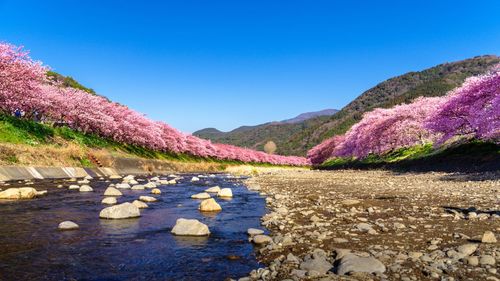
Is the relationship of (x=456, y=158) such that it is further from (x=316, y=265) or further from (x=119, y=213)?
(x=316, y=265)

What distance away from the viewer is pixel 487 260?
18.3 ft

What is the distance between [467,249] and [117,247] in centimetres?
655

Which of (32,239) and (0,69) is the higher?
(0,69)

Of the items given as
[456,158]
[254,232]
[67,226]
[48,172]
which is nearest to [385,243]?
[254,232]

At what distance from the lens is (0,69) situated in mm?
32531

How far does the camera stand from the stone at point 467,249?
6065mm

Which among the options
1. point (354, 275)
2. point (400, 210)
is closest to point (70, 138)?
point (400, 210)

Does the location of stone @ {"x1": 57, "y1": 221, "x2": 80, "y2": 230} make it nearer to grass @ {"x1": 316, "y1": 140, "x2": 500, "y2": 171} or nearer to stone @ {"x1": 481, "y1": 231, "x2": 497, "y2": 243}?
stone @ {"x1": 481, "y1": 231, "x2": 497, "y2": 243}

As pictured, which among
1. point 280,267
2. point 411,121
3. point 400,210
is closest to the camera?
point 280,267

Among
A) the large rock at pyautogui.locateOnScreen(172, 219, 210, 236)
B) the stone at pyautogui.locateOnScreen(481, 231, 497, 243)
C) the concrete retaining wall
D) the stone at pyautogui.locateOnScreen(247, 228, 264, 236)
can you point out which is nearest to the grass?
the stone at pyautogui.locateOnScreen(481, 231, 497, 243)

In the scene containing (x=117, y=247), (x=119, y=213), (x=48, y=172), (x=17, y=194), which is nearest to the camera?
(x=117, y=247)

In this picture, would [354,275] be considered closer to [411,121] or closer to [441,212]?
[441,212]

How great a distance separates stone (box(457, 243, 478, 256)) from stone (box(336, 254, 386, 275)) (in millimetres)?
1607

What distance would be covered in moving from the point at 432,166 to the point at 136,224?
35334 millimetres
